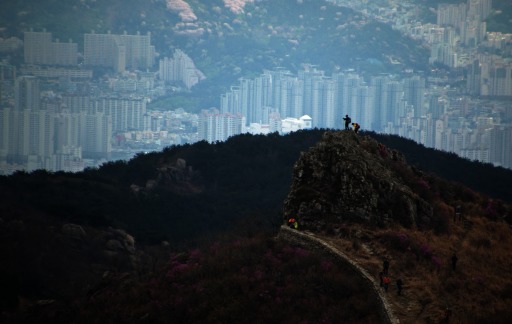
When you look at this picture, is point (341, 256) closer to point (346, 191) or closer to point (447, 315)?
point (346, 191)

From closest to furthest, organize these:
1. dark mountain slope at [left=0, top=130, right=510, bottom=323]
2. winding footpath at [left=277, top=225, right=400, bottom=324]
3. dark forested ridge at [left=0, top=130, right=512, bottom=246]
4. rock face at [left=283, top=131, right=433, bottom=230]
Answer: winding footpath at [left=277, top=225, right=400, bottom=324]
dark mountain slope at [left=0, top=130, right=510, bottom=323]
rock face at [left=283, top=131, right=433, bottom=230]
dark forested ridge at [left=0, top=130, right=512, bottom=246]

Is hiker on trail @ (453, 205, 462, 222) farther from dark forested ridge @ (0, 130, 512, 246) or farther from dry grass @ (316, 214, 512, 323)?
dark forested ridge @ (0, 130, 512, 246)

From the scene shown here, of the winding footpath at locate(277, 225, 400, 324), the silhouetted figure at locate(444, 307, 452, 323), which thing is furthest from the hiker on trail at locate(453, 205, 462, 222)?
the silhouetted figure at locate(444, 307, 452, 323)

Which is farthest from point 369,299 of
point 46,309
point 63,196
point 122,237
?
point 63,196

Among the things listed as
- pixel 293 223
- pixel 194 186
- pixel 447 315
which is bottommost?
pixel 194 186

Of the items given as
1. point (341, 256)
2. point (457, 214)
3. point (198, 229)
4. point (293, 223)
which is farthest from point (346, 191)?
point (198, 229)

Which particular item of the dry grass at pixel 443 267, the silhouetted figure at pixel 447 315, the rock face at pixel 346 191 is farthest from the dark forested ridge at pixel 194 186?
the silhouetted figure at pixel 447 315
